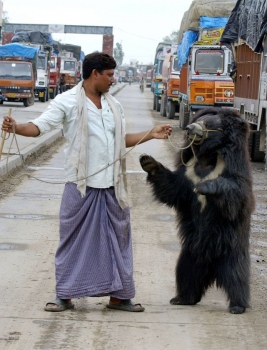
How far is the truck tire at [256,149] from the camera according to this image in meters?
16.0

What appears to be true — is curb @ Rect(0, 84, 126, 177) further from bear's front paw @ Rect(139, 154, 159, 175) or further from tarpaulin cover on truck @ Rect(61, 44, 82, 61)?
tarpaulin cover on truck @ Rect(61, 44, 82, 61)

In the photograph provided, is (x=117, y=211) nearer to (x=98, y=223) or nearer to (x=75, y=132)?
(x=98, y=223)

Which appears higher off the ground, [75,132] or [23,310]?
[75,132]

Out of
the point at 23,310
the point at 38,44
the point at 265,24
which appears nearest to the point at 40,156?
the point at 265,24

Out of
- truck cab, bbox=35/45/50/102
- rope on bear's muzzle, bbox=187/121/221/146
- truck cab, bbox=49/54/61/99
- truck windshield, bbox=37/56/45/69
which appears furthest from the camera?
truck cab, bbox=49/54/61/99

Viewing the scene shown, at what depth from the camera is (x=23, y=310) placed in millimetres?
5223

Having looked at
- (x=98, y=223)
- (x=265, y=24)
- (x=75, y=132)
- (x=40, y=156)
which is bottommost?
(x=40, y=156)

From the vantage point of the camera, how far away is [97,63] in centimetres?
513

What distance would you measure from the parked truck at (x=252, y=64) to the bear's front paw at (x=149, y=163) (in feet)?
26.9

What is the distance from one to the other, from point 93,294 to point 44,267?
1.59m

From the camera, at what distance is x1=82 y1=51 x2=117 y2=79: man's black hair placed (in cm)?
513

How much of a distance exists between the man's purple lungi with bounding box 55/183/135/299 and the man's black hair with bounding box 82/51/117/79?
724 millimetres

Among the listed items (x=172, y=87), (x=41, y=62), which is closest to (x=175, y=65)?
(x=172, y=87)

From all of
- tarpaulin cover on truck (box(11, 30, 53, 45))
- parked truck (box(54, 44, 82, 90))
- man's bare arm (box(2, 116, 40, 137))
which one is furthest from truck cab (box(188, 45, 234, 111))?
parked truck (box(54, 44, 82, 90))
